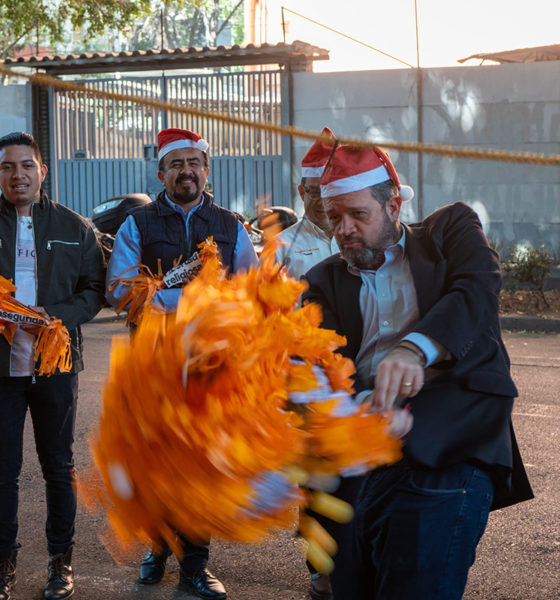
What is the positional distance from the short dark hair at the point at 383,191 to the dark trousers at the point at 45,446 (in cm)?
216

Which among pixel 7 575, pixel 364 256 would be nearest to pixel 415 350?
pixel 364 256

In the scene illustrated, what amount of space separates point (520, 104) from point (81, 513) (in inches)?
478

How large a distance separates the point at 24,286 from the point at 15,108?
53.4 ft

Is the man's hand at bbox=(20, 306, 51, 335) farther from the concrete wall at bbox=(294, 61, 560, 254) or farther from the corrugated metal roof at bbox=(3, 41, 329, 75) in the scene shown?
the corrugated metal roof at bbox=(3, 41, 329, 75)

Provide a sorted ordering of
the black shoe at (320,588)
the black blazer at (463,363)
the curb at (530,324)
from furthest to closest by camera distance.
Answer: the curb at (530,324) < the black shoe at (320,588) < the black blazer at (463,363)

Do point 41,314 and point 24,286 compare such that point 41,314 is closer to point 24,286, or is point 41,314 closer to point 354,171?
point 24,286

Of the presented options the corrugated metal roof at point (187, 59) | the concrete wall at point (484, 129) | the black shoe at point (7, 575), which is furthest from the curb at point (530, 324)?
the black shoe at point (7, 575)

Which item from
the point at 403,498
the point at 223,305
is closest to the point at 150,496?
the point at 223,305

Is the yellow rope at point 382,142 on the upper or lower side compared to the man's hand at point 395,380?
upper

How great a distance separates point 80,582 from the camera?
4.21 metres

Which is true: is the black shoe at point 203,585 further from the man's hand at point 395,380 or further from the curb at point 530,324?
the curb at point 530,324

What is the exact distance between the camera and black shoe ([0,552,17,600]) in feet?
13.1

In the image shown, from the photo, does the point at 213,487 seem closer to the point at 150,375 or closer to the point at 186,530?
the point at 186,530

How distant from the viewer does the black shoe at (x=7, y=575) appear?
3.99 meters
